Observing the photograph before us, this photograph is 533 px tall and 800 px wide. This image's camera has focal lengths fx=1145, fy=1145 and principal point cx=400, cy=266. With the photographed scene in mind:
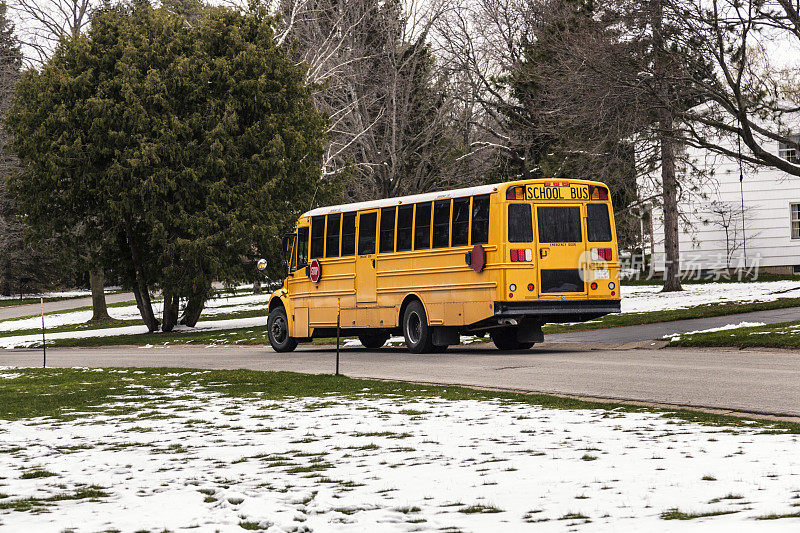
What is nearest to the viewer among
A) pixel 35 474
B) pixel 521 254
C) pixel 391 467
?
pixel 391 467

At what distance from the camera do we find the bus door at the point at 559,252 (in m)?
21.8

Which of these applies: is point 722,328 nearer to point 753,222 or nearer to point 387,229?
point 387,229

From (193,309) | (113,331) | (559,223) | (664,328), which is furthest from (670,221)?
(113,331)

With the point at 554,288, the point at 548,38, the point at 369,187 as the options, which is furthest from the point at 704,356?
the point at 369,187

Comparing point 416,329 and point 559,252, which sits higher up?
point 559,252

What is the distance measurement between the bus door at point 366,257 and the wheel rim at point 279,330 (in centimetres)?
278

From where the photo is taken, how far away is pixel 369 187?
133ft

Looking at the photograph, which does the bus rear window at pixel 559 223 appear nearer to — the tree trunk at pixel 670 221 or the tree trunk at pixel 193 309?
the tree trunk at pixel 670 221

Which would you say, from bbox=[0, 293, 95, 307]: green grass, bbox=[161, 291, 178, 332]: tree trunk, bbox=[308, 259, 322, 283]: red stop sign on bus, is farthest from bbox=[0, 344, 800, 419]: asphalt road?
bbox=[0, 293, 95, 307]: green grass

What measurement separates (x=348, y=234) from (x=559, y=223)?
17.7 ft

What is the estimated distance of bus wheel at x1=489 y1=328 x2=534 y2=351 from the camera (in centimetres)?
2378

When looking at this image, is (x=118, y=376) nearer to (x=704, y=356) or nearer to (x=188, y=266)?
(x=704, y=356)

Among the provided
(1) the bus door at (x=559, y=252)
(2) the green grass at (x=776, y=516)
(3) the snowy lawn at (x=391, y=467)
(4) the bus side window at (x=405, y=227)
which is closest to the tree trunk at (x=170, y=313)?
(4) the bus side window at (x=405, y=227)

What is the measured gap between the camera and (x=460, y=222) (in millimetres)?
22562
